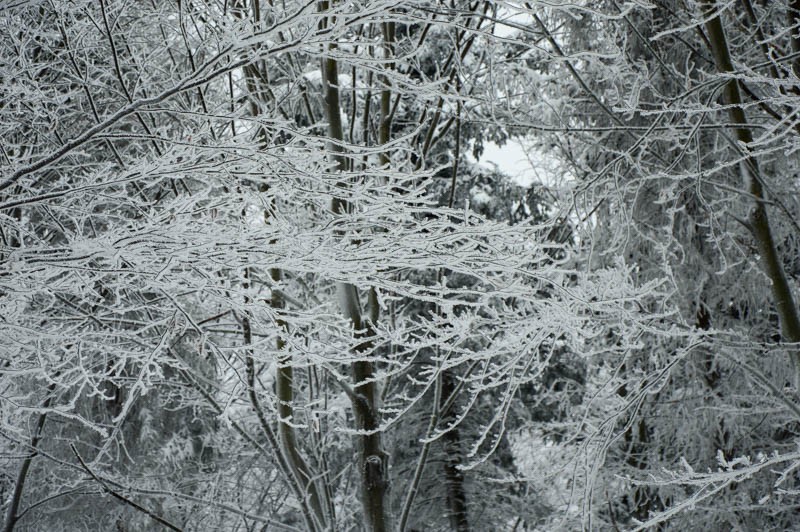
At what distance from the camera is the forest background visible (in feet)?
8.12

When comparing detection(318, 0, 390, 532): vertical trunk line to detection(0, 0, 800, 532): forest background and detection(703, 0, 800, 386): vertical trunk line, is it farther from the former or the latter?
detection(703, 0, 800, 386): vertical trunk line

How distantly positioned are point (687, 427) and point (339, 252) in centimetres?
521

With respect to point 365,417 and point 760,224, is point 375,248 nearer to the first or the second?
point 365,417

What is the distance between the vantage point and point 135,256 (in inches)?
87.4

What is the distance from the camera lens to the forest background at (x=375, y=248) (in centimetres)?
247

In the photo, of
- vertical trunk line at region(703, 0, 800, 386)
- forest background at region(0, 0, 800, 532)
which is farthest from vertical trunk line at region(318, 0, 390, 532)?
vertical trunk line at region(703, 0, 800, 386)

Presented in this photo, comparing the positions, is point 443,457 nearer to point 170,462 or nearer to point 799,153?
point 170,462

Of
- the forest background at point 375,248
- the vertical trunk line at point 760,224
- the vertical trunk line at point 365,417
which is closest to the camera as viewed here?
the forest background at point 375,248

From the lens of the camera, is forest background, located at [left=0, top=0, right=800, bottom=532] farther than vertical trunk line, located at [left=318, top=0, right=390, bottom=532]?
No

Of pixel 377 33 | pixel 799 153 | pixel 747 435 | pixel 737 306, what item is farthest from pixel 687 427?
pixel 377 33

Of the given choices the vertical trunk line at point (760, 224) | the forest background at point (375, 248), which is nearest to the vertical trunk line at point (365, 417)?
the forest background at point (375, 248)

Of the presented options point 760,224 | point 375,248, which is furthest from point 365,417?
point 760,224

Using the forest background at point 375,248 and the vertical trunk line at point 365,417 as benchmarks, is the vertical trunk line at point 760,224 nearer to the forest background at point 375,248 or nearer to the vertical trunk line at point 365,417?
the forest background at point 375,248

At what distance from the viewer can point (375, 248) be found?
2541 mm
